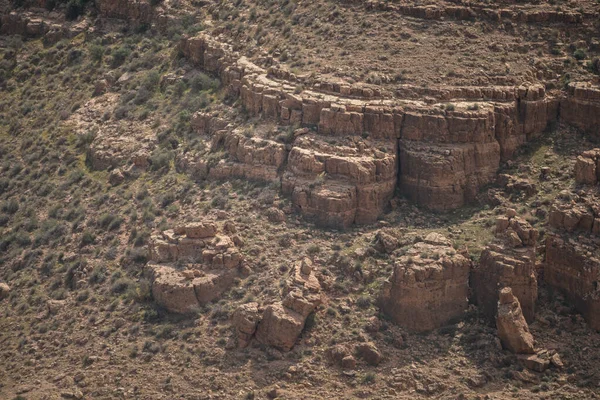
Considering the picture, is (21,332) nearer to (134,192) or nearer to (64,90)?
(134,192)

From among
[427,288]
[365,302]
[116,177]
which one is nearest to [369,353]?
[365,302]

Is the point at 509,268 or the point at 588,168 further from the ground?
the point at 588,168

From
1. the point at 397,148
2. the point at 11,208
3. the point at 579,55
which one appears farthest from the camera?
the point at 11,208

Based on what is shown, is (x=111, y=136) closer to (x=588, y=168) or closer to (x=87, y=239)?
Result: (x=87, y=239)

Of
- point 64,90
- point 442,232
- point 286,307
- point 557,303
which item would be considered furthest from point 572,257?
point 64,90

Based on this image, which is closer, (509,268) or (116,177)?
(509,268)

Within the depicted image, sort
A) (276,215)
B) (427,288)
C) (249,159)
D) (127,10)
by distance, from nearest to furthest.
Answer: (427,288), (276,215), (249,159), (127,10)

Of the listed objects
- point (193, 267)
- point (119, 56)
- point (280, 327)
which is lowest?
point (280, 327)

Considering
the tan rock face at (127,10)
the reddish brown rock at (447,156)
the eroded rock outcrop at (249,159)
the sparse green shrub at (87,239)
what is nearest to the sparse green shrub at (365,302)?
the reddish brown rock at (447,156)
